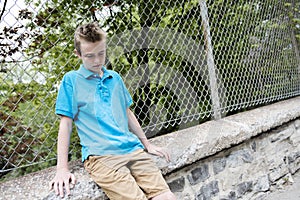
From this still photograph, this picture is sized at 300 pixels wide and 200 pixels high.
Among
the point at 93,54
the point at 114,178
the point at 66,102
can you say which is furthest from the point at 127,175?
the point at 93,54

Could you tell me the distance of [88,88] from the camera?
66.9 inches

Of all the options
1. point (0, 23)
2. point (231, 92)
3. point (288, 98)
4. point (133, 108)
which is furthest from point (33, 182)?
point (288, 98)

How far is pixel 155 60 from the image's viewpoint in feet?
8.63

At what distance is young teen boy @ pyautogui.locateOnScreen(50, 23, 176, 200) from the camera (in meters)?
1.58

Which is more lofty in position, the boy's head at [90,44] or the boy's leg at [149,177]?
the boy's head at [90,44]

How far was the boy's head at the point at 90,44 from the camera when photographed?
161 cm

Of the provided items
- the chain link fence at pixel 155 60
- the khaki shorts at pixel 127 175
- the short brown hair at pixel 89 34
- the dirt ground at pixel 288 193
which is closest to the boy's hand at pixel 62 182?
the khaki shorts at pixel 127 175

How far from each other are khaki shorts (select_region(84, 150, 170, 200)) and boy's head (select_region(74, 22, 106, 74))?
20.0 inches

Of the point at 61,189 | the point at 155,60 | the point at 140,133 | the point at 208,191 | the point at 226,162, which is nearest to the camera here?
the point at 61,189

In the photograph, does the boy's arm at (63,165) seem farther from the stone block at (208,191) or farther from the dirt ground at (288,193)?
the dirt ground at (288,193)

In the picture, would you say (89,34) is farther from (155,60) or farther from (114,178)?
(155,60)

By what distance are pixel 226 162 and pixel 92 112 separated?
1.18 meters

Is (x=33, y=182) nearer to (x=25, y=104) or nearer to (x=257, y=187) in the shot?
(x=25, y=104)

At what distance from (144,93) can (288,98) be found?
207cm
